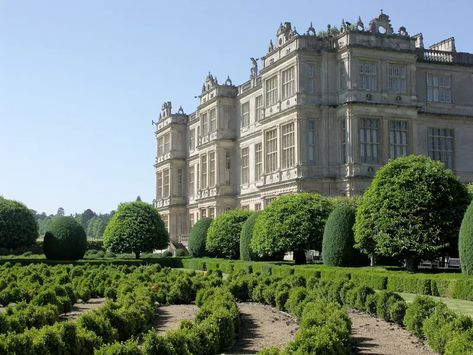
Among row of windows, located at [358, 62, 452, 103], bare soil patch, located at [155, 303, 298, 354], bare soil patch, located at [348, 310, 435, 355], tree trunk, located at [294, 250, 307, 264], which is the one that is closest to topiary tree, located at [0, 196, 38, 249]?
tree trunk, located at [294, 250, 307, 264]

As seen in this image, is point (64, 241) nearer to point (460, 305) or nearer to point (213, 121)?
point (213, 121)

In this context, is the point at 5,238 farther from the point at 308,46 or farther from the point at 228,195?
the point at 308,46

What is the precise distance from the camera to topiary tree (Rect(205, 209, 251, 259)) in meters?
37.2

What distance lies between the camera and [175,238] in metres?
59.9

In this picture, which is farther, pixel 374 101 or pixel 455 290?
pixel 374 101

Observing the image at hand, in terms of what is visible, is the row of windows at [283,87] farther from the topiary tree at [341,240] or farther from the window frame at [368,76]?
the topiary tree at [341,240]

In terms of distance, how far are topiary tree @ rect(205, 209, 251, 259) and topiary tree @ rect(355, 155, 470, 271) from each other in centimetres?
1367

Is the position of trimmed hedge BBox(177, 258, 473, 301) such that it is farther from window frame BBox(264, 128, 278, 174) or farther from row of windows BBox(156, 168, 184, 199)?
row of windows BBox(156, 168, 184, 199)

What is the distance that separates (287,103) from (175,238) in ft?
79.6

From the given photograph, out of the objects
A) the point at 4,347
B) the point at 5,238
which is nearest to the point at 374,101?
the point at 5,238

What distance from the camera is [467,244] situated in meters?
19.0

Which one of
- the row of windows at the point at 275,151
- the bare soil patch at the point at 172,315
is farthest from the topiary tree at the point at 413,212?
the row of windows at the point at 275,151

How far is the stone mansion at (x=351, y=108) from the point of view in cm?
3675

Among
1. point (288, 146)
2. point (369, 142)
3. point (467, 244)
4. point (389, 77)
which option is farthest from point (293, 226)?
point (389, 77)
